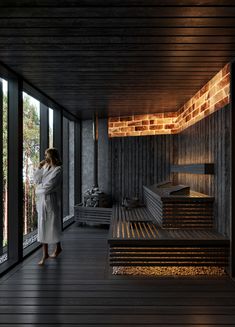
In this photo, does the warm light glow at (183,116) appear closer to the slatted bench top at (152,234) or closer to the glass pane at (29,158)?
the slatted bench top at (152,234)

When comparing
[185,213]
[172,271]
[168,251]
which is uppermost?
[185,213]

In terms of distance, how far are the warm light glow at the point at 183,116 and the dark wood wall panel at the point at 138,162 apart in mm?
243

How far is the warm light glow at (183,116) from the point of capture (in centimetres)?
467

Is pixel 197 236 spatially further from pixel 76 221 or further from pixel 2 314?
pixel 76 221

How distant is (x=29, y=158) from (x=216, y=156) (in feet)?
9.93

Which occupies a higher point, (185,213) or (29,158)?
(29,158)

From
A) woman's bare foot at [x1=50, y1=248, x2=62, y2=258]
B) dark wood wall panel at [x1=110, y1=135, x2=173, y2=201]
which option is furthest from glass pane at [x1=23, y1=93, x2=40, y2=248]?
dark wood wall panel at [x1=110, y1=135, x2=173, y2=201]

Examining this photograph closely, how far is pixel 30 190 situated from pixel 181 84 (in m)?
2.95

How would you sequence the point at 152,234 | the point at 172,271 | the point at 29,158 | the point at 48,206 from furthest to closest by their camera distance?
the point at 29,158, the point at 48,206, the point at 152,234, the point at 172,271

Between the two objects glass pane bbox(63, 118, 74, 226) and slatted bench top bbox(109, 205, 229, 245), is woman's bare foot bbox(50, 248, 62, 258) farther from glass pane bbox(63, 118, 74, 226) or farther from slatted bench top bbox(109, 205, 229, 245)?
glass pane bbox(63, 118, 74, 226)

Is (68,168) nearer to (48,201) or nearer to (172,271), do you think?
(48,201)

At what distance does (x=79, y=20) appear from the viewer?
10.1 ft

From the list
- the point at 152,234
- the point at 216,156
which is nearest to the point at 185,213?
the point at 152,234

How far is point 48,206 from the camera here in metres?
5.03
